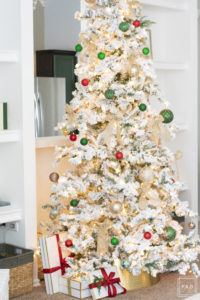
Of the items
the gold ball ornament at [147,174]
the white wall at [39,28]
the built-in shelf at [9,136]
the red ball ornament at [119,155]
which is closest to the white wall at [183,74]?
the white wall at [39,28]

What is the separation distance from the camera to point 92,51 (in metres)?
3.59

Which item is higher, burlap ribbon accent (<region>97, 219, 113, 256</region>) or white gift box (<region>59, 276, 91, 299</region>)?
burlap ribbon accent (<region>97, 219, 113, 256</region>)

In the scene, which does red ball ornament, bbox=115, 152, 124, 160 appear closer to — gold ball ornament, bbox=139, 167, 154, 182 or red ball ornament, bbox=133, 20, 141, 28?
gold ball ornament, bbox=139, 167, 154, 182

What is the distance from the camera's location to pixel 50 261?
11.7 ft

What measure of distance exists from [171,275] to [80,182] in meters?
0.92

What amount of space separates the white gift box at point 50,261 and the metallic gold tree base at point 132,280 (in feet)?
1.25

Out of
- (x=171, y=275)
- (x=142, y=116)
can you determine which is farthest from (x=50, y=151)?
(x=171, y=275)

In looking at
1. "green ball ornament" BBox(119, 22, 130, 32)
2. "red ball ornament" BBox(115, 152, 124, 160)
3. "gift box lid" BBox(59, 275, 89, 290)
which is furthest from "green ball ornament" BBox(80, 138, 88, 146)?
"gift box lid" BBox(59, 275, 89, 290)

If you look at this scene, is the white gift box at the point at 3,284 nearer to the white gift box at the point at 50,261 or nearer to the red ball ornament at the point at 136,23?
the white gift box at the point at 50,261

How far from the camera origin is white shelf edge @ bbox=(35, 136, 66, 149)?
387 centimetres

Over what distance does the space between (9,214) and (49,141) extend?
61cm

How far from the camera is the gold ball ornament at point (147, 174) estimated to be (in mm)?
3492

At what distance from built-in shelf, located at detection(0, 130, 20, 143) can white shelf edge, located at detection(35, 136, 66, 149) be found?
0.83ft

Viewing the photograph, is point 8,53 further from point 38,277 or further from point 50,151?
point 38,277
